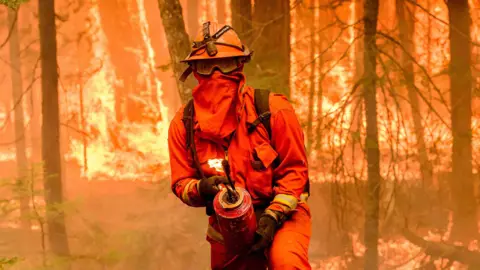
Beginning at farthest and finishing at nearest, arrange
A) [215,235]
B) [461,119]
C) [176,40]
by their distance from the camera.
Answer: [461,119]
[176,40]
[215,235]

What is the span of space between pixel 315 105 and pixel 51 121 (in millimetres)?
3106

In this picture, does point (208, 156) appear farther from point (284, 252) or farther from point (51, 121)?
point (51, 121)

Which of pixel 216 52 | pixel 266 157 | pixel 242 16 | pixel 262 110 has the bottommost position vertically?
pixel 266 157

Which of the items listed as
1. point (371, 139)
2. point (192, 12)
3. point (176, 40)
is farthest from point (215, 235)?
point (192, 12)

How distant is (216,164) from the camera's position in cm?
267

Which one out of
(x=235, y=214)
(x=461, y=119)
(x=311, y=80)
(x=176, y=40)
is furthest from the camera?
(x=311, y=80)

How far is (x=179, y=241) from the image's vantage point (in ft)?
21.1

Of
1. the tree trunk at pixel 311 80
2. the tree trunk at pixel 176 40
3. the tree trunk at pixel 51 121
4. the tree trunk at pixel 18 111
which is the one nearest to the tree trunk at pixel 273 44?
the tree trunk at pixel 311 80

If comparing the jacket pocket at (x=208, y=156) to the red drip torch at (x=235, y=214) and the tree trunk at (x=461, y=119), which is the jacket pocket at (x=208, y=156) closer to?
the red drip torch at (x=235, y=214)

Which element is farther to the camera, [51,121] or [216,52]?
[51,121]

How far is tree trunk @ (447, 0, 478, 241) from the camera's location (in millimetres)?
6152

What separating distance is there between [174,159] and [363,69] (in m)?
4.00

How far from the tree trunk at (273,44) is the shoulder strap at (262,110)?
11.7 feet

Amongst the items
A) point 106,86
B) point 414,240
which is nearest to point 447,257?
point 414,240
